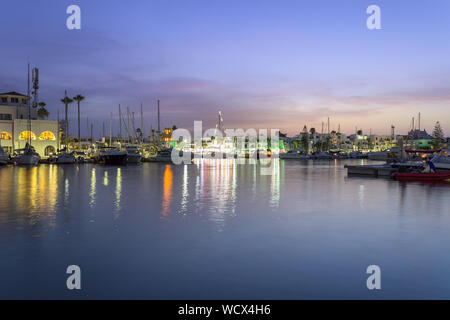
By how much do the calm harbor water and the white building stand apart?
6740 centimetres

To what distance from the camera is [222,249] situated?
10664mm

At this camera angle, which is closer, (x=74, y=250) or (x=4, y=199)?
(x=74, y=250)

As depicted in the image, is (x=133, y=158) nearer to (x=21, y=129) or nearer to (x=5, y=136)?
(x=21, y=129)

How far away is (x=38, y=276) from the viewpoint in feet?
27.3

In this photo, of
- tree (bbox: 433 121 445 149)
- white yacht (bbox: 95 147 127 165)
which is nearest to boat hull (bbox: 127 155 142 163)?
white yacht (bbox: 95 147 127 165)

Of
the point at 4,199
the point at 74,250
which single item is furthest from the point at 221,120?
the point at 74,250

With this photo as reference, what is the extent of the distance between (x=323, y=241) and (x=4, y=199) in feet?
56.6

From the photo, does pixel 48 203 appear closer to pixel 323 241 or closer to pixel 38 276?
pixel 38 276

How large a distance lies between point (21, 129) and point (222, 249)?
8046 cm

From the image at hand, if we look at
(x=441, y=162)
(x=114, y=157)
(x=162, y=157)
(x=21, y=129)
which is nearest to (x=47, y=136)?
(x=21, y=129)

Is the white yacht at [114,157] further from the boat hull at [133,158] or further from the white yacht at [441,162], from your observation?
the white yacht at [441,162]

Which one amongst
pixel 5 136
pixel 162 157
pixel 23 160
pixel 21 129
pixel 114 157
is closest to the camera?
pixel 23 160

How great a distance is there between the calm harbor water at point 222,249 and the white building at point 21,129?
67395 millimetres

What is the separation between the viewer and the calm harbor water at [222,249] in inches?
304
